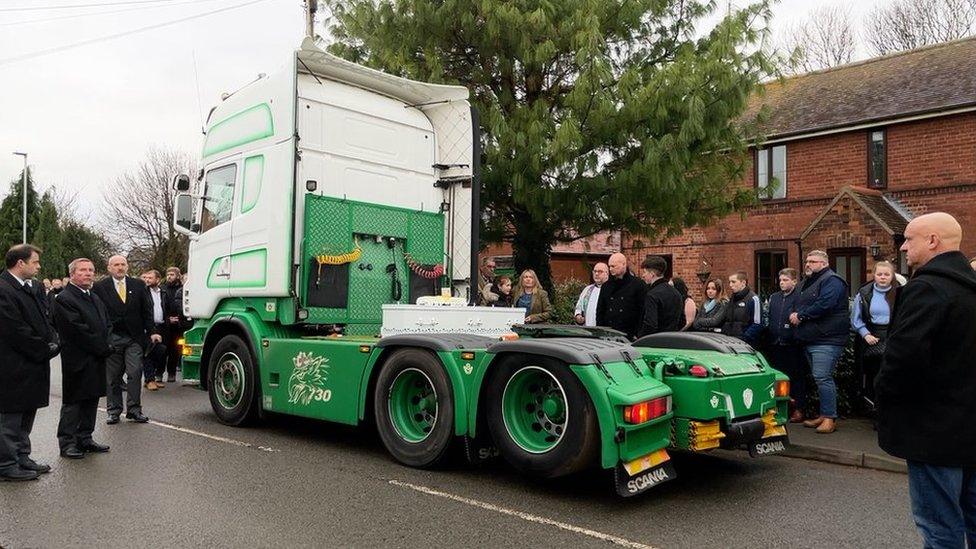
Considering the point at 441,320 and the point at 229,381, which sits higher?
the point at 441,320

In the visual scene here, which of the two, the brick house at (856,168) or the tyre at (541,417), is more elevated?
the brick house at (856,168)

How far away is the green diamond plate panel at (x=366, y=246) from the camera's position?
7.64 metres

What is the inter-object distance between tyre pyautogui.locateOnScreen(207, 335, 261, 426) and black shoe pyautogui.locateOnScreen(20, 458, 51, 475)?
2063mm

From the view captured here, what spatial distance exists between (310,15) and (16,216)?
125 ft

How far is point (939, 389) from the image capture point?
338 cm

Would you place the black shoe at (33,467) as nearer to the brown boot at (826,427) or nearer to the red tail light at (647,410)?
the red tail light at (647,410)

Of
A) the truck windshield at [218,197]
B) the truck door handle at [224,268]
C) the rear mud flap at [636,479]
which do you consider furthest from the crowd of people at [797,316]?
the truck windshield at [218,197]

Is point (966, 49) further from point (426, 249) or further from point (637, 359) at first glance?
point (637, 359)

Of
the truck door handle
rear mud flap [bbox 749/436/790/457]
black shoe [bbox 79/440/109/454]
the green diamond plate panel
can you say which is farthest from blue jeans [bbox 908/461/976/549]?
the truck door handle

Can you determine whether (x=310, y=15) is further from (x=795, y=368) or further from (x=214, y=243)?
(x=795, y=368)

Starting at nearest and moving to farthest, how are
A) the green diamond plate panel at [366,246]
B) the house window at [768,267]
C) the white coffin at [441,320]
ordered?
the white coffin at [441,320]
the green diamond plate panel at [366,246]
the house window at [768,267]

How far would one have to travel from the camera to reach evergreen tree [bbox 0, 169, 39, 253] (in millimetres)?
43250

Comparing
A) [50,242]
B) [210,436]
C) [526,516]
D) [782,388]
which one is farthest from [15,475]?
[50,242]

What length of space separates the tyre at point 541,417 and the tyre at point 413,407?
486 millimetres
